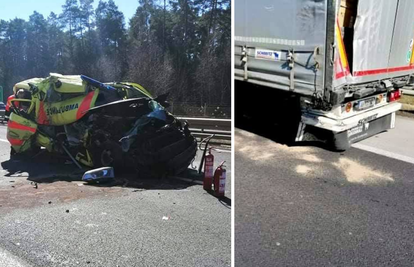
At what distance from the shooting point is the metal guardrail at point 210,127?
107 cm

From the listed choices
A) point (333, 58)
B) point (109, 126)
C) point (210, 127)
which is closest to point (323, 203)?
point (333, 58)

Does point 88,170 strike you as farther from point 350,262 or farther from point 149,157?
point 350,262

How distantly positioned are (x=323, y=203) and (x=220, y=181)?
1177 millimetres

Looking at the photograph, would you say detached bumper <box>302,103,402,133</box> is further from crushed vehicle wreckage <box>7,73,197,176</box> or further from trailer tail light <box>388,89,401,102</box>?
crushed vehicle wreckage <box>7,73,197,176</box>

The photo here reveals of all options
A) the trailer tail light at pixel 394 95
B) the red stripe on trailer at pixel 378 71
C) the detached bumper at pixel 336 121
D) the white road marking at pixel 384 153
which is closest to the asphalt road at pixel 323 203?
the white road marking at pixel 384 153

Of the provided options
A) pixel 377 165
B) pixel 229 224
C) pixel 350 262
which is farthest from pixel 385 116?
pixel 229 224

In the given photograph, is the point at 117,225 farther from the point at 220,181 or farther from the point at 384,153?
the point at 384,153

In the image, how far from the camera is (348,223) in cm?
195

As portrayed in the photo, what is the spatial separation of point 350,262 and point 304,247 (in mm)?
205

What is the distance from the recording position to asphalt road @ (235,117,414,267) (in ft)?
5.94

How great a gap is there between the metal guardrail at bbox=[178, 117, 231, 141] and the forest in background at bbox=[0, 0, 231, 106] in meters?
0.05

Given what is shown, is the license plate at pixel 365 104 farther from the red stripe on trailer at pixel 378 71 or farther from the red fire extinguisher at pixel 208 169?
the red fire extinguisher at pixel 208 169

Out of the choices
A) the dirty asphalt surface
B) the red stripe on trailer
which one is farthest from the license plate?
the dirty asphalt surface

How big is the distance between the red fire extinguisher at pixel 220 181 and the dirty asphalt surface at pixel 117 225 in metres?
0.02
